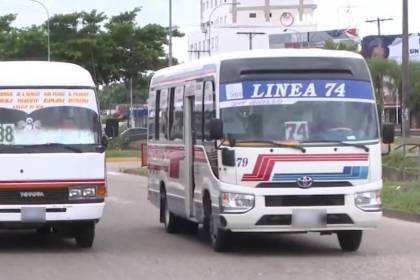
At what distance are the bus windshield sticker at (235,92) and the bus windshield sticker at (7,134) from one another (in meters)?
3.10

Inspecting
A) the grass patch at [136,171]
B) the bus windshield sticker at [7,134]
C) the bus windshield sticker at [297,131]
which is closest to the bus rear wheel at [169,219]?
the bus windshield sticker at [7,134]

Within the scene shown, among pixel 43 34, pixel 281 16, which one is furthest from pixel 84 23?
pixel 281 16

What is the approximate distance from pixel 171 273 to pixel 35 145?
311cm

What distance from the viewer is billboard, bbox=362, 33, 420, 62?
102m

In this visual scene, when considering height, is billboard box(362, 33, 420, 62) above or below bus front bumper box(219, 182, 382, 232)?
above

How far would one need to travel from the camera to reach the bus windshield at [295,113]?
13.0 metres

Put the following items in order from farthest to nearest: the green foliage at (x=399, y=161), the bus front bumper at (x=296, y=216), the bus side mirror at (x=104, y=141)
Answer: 1. the green foliage at (x=399, y=161)
2. the bus side mirror at (x=104, y=141)
3. the bus front bumper at (x=296, y=216)

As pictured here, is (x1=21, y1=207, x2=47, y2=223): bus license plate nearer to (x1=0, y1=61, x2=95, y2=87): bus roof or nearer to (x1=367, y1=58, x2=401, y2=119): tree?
(x1=0, y1=61, x2=95, y2=87): bus roof

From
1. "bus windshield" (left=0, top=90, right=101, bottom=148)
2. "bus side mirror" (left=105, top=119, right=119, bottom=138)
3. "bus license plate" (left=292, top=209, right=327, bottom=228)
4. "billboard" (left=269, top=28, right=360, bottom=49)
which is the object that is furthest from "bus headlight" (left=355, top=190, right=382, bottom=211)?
"billboard" (left=269, top=28, right=360, bottom=49)

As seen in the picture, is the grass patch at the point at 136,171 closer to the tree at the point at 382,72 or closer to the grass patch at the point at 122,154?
the grass patch at the point at 122,154

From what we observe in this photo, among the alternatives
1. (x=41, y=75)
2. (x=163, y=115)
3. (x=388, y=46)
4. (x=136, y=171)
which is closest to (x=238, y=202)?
(x=41, y=75)

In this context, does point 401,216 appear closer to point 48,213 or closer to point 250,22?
point 48,213

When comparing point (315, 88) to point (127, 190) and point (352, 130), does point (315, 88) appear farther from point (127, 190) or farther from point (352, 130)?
point (127, 190)

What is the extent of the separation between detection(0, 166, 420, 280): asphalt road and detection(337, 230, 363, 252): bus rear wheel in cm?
18
